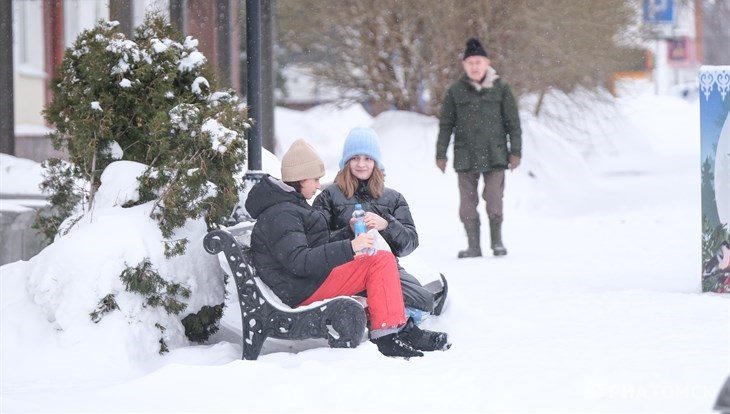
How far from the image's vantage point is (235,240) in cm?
561

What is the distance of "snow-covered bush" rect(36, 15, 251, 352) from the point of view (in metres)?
5.83

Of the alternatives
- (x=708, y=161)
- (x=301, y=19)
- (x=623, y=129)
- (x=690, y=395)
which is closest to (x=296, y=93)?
(x=623, y=129)

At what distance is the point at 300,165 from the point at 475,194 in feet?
15.3

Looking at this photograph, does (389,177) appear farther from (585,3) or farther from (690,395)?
(690,395)

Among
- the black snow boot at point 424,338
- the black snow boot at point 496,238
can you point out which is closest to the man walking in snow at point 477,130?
the black snow boot at point 496,238

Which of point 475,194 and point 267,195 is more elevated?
point 267,195

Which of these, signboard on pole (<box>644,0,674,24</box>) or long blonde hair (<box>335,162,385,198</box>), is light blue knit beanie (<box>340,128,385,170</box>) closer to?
long blonde hair (<box>335,162,385,198</box>)

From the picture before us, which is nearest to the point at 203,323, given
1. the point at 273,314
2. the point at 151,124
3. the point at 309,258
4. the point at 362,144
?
the point at 273,314

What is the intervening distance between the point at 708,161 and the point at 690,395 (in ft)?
9.45

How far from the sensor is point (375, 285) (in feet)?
18.7

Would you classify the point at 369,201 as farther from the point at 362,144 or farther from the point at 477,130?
the point at 477,130

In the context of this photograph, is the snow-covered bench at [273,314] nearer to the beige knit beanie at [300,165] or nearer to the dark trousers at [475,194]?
the beige knit beanie at [300,165]

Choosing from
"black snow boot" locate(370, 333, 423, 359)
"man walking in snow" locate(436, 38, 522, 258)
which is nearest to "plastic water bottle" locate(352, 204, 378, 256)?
"black snow boot" locate(370, 333, 423, 359)

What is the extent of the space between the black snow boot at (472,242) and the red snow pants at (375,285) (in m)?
4.47
